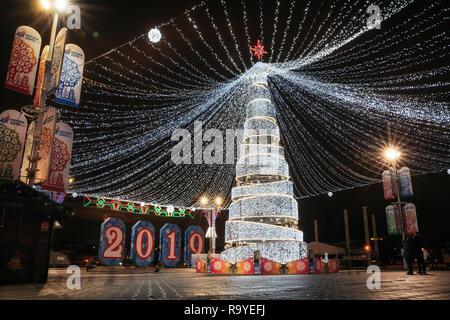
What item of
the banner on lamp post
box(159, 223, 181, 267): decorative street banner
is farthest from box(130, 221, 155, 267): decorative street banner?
the banner on lamp post

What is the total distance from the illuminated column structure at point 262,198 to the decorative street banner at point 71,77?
507 inches

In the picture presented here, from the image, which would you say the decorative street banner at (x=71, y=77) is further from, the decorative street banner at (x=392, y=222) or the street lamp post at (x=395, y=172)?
the decorative street banner at (x=392, y=222)

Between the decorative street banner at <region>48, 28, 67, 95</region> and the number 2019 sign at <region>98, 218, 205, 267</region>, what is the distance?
9.38 m

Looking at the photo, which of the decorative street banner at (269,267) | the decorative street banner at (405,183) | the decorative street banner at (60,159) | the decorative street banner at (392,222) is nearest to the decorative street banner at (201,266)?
the decorative street banner at (269,267)

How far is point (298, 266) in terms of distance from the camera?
17.9 metres

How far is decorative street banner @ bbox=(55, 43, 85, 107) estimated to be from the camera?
9.77 m

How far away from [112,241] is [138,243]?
1358 millimetres

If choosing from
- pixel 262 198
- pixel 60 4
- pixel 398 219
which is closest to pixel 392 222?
pixel 398 219

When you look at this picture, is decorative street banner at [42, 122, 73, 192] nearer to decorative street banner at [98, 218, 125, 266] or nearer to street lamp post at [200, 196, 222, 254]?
decorative street banner at [98, 218, 125, 266]

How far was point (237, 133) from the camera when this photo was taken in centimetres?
2430

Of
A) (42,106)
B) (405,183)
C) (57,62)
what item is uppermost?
(57,62)

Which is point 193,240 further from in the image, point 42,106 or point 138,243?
point 42,106

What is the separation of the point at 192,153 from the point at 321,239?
3085cm
